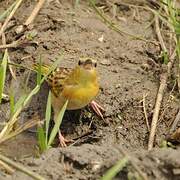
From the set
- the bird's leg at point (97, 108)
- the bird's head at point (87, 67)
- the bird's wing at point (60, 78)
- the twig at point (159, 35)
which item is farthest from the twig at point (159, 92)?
the bird's wing at point (60, 78)

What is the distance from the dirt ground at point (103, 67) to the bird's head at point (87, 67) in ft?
1.13

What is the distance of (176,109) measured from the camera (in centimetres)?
504

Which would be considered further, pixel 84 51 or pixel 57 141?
pixel 84 51

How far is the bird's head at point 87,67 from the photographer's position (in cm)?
467

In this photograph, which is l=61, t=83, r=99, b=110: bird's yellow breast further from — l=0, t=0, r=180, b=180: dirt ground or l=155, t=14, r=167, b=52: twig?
l=155, t=14, r=167, b=52: twig

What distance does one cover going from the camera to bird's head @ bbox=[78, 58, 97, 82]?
15.3ft

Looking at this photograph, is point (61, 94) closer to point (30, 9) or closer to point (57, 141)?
point (57, 141)

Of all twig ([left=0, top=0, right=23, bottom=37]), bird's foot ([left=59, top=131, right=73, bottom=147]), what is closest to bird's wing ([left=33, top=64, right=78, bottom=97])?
bird's foot ([left=59, top=131, right=73, bottom=147])

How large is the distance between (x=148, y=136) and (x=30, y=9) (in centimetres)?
185

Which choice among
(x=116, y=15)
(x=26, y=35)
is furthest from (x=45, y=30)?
(x=116, y=15)

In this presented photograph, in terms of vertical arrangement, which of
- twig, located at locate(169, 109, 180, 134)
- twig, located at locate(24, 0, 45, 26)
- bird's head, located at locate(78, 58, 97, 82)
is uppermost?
twig, located at locate(24, 0, 45, 26)

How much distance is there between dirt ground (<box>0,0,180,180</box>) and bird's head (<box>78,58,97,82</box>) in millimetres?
344

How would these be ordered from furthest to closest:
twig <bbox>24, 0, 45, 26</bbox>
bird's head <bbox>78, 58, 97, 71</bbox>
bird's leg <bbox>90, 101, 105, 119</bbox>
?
1. twig <bbox>24, 0, 45, 26</bbox>
2. bird's leg <bbox>90, 101, 105, 119</bbox>
3. bird's head <bbox>78, 58, 97, 71</bbox>

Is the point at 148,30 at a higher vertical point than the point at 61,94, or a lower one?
higher
